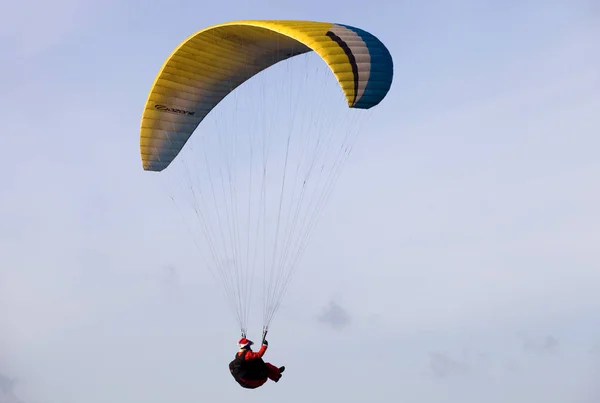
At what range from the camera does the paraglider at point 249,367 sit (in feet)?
109

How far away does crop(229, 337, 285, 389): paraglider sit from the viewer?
109 ft

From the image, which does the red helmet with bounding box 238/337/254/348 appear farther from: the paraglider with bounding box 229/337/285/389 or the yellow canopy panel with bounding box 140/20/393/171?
the yellow canopy panel with bounding box 140/20/393/171

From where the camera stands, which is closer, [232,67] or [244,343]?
[244,343]

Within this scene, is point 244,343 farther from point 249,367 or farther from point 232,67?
point 232,67

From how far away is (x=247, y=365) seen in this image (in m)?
33.2

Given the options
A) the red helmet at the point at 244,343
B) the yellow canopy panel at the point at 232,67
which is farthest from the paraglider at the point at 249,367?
the yellow canopy panel at the point at 232,67

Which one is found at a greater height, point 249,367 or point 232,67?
point 232,67

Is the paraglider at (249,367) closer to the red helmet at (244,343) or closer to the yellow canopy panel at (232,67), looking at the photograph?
the red helmet at (244,343)

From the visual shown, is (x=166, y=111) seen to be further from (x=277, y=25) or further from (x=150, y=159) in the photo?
(x=277, y=25)

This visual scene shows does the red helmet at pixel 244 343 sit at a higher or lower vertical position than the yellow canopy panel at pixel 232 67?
lower

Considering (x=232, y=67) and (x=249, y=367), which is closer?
(x=249, y=367)

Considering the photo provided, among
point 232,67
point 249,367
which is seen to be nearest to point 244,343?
point 249,367

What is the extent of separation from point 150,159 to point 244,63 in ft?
13.4

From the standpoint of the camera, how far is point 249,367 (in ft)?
109
